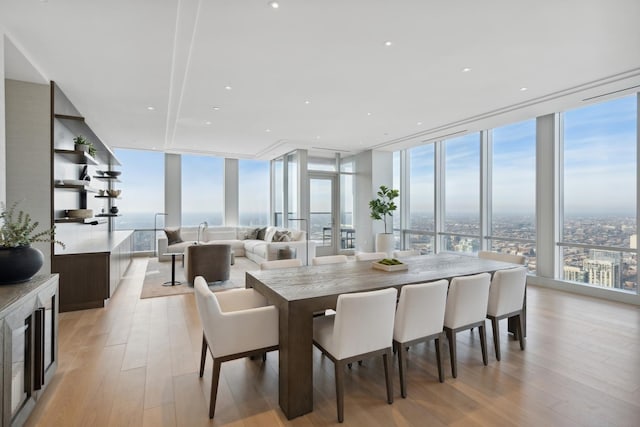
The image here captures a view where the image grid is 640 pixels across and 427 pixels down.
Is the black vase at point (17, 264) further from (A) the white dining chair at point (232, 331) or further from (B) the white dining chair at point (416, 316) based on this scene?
(B) the white dining chair at point (416, 316)

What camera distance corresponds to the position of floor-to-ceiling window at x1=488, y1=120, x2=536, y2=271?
5.45 m

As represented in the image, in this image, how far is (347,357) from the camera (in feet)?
6.33

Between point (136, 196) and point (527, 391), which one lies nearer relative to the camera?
point (527, 391)

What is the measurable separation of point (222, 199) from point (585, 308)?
8.47 m

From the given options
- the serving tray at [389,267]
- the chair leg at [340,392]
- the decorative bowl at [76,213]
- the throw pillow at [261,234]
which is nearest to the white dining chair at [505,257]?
the serving tray at [389,267]

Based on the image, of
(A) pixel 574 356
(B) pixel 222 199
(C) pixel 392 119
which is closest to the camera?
(A) pixel 574 356

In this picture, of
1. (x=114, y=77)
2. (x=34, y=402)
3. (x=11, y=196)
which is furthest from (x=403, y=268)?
(x=11, y=196)

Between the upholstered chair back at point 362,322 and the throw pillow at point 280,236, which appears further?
the throw pillow at point 280,236

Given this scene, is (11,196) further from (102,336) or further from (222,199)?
(222,199)

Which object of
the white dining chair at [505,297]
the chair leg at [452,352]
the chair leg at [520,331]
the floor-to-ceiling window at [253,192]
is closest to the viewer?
the chair leg at [452,352]

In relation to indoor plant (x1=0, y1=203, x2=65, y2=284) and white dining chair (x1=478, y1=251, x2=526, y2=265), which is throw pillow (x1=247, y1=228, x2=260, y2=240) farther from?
indoor plant (x1=0, y1=203, x2=65, y2=284)

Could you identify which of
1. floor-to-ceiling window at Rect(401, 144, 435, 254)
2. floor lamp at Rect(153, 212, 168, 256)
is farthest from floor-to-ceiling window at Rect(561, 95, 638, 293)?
floor lamp at Rect(153, 212, 168, 256)

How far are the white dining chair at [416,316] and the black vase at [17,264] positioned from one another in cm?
253

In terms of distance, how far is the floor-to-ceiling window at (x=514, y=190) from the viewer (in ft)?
17.9
